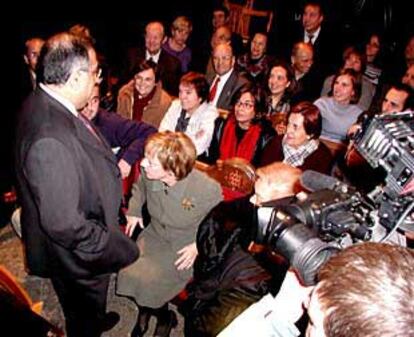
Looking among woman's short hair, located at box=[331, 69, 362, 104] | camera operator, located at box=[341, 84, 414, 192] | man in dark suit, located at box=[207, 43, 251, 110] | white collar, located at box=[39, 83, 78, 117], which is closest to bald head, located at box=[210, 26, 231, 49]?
man in dark suit, located at box=[207, 43, 251, 110]

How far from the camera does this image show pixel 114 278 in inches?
135

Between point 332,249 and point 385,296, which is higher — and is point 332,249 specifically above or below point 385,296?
below

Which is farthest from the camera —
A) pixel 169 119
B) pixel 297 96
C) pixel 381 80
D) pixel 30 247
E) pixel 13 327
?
pixel 381 80

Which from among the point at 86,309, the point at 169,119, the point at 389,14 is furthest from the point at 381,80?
the point at 86,309

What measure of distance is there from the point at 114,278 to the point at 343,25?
4228mm

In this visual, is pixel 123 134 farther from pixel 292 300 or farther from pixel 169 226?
pixel 292 300

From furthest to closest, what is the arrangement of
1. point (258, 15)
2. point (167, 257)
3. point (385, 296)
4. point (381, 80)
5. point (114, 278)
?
point (258, 15)
point (381, 80)
point (114, 278)
point (167, 257)
point (385, 296)

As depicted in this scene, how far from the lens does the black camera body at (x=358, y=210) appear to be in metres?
1.26

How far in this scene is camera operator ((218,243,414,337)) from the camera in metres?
0.87

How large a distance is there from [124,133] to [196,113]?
88cm

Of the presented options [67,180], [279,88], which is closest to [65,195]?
[67,180]

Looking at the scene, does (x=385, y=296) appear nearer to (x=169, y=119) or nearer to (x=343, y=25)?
(x=169, y=119)

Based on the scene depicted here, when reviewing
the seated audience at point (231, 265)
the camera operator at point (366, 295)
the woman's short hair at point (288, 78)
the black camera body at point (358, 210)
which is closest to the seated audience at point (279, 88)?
the woman's short hair at point (288, 78)

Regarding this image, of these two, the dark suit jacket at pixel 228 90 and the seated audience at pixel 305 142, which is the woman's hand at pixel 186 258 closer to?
the seated audience at pixel 305 142
